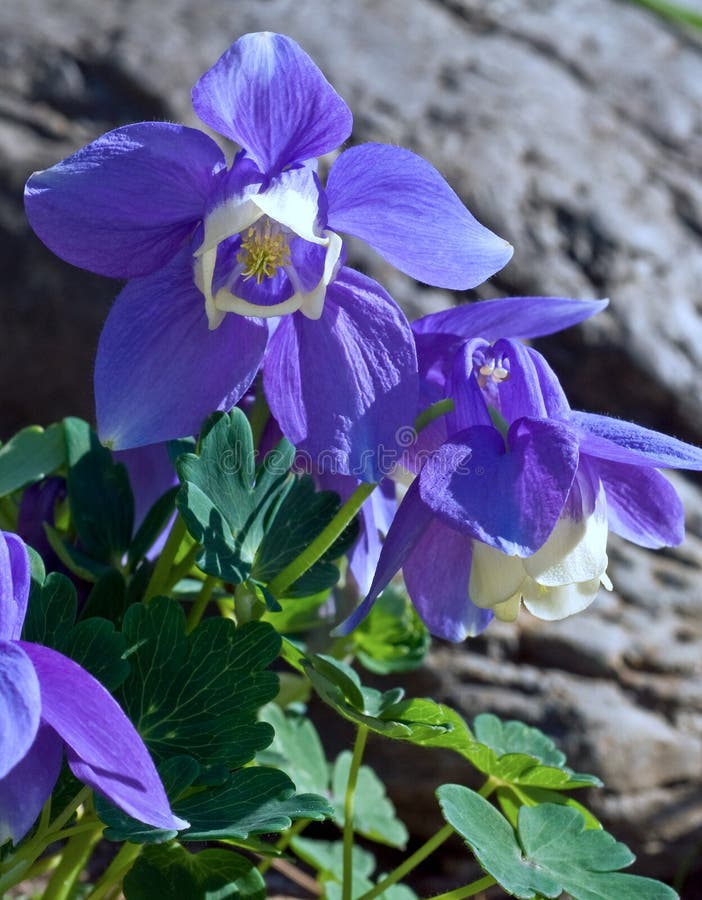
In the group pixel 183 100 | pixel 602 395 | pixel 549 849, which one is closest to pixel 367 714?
pixel 549 849

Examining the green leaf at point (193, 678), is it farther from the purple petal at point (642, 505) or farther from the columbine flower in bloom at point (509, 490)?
the purple petal at point (642, 505)

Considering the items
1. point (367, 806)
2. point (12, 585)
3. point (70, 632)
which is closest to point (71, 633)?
point (70, 632)

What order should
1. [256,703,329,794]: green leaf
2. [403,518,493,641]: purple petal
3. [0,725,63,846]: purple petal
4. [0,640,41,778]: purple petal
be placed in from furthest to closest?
[256,703,329,794]: green leaf
[403,518,493,641]: purple petal
[0,725,63,846]: purple petal
[0,640,41,778]: purple petal

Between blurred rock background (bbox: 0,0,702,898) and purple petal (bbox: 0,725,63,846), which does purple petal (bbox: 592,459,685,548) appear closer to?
purple petal (bbox: 0,725,63,846)

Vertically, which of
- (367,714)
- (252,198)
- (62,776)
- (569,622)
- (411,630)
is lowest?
(569,622)

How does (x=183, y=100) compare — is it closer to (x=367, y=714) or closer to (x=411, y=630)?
(x=411, y=630)

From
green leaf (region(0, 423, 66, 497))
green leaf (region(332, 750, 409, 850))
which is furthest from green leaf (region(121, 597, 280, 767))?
green leaf (region(332, 750, 409, 850))

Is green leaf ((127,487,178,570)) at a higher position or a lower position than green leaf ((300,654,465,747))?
lower
